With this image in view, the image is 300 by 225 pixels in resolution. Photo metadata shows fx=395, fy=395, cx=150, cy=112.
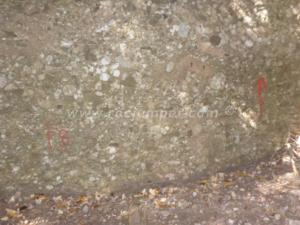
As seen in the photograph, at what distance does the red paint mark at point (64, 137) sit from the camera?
383 centimetres

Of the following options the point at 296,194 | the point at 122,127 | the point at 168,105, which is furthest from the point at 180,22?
the point at 296,194

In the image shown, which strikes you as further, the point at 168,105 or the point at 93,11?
the point at 168,105

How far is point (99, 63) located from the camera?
12.2 feet

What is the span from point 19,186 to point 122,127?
3.83 ft

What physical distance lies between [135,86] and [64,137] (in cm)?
85

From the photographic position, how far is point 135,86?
3805 mm

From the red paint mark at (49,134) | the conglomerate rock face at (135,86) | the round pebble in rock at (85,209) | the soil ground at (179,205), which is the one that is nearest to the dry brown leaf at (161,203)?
the soil ground at (179,205)

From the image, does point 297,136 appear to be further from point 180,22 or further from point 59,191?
point 59,191

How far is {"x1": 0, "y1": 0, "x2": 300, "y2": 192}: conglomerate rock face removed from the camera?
143 inches

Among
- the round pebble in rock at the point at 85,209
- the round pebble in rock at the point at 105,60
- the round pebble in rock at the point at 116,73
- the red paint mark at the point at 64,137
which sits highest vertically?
the round pebble in rock at the point at 105,60

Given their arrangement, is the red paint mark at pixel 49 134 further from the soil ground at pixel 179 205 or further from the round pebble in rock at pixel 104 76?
the round pebble in rock at pixel 104 76

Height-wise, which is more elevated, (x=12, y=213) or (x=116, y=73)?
(x=116, y=73)

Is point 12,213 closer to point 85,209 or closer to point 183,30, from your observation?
point 85,209

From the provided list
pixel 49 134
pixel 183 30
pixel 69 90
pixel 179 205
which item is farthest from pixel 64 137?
pixel 183 30
